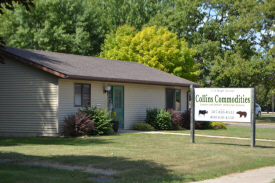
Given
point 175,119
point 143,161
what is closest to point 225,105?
point 143,161

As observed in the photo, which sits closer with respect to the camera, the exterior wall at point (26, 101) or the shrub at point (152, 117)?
the exterior wall at point (26, 101)

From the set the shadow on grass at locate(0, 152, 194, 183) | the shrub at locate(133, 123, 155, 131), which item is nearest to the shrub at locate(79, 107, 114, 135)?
the shrub at locate(133, 123, 155, 131)

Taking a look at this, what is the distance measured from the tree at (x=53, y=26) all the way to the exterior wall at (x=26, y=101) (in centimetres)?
1972

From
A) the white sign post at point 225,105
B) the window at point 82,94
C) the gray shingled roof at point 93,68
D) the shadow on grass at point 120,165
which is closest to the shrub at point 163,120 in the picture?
the gray shingled roof at point 93,68

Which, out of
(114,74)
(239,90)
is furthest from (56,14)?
(239,90)

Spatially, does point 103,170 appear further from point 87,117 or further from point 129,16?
point 129,16

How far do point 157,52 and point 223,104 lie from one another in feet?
68.8

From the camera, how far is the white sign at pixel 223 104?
601 inches

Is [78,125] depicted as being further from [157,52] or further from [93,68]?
[157,52]

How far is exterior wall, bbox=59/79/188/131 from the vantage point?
62.6 ft

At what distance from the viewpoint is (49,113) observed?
1891 cm

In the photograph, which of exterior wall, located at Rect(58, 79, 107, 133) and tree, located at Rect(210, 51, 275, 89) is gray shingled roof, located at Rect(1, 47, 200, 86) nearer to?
exterior wall, located at Rect(58, 79, 107, 133)

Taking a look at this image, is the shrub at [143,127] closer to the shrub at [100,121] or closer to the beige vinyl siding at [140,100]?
the beige vinyl siding at [140,100]

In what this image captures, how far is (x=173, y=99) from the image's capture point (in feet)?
86.1
